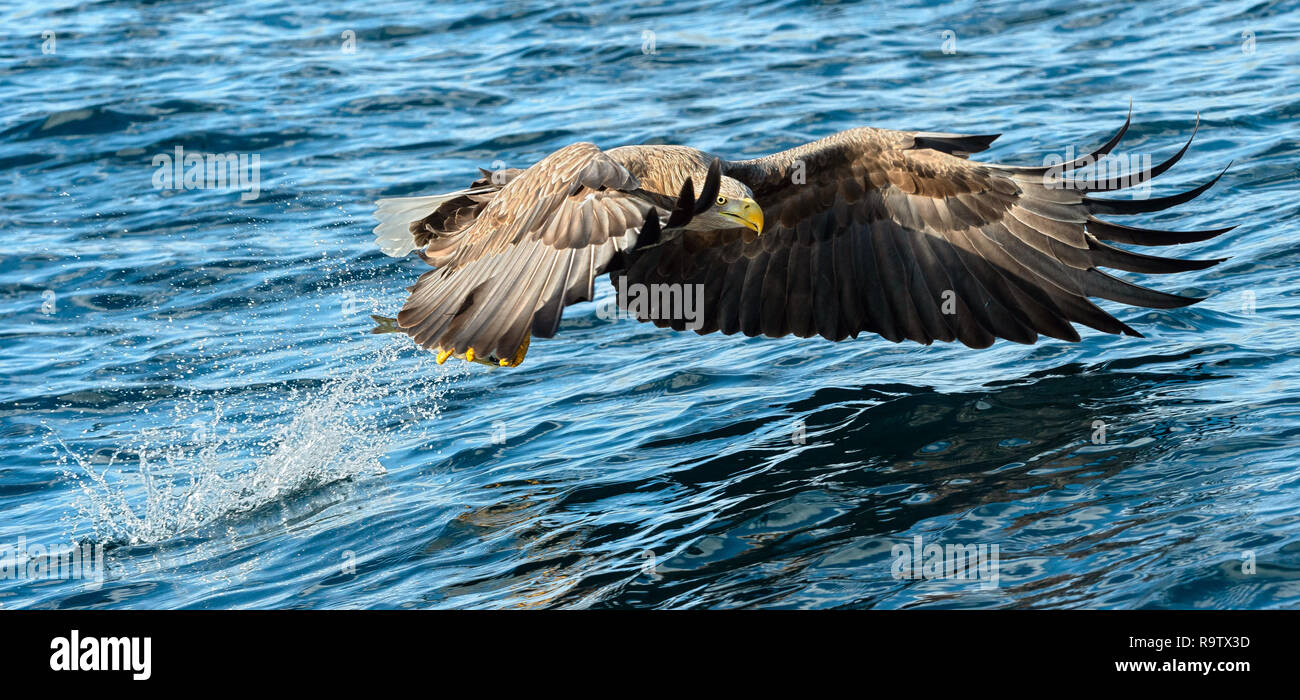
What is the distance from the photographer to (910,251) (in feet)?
25.3

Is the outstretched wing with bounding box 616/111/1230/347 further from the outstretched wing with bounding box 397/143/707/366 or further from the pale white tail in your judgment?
the outstretched wing with bounding box 397/143/707/366

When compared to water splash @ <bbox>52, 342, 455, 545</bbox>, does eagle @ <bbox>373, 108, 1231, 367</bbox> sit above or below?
above

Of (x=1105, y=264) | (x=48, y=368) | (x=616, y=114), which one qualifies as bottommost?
(x=48, y=368)

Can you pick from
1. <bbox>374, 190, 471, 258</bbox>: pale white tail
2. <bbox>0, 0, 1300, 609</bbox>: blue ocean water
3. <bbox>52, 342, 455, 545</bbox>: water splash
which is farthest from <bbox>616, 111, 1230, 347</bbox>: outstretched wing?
<bbox>52, 342, 455, 545</bbox>: water splash

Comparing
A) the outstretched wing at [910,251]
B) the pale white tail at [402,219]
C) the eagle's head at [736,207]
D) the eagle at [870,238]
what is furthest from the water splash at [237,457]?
the eagle's head at [736,207]

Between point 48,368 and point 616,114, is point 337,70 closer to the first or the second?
point 616,114

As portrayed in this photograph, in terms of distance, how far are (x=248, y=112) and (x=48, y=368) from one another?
19.1 feet

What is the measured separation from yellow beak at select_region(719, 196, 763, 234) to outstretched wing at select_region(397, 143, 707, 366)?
345mm

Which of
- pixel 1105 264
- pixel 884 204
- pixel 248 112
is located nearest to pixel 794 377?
pixel 884 204

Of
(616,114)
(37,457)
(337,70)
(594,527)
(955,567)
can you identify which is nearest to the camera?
(955,567)

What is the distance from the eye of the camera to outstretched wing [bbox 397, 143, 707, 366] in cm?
553

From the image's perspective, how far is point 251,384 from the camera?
29.1 ft

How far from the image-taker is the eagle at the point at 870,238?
697 cm

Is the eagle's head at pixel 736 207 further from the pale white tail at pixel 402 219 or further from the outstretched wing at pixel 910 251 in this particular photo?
the pale white tail at pixel 402 219
